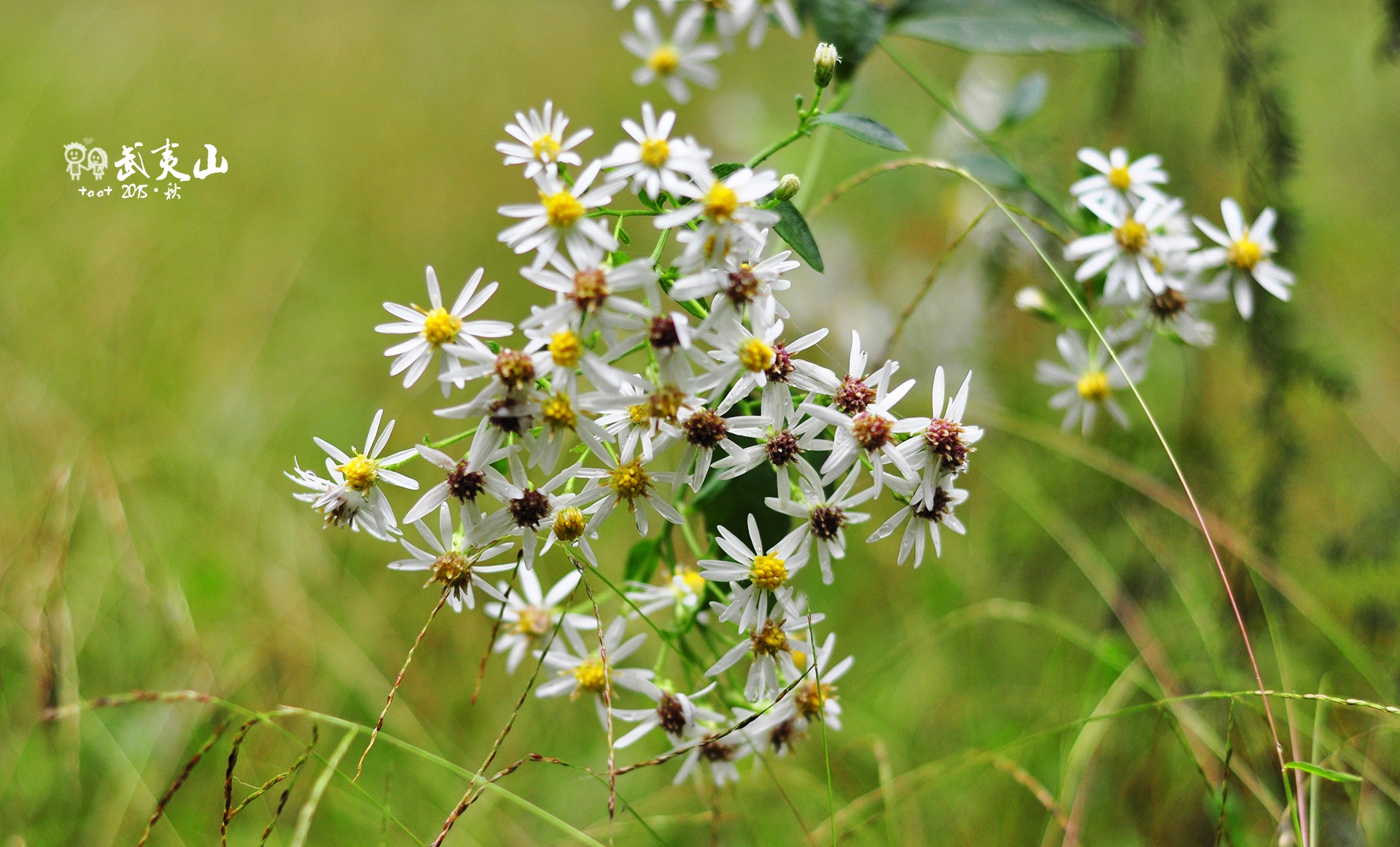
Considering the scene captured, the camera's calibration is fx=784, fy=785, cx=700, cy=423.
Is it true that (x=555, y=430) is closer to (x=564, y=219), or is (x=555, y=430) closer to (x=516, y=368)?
(x=516, y=368)

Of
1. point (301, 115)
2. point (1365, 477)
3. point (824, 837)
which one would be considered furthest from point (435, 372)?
point (1365, 477)

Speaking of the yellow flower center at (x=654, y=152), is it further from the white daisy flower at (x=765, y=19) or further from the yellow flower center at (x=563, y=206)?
the white daisy flower at (x=765, y=19)

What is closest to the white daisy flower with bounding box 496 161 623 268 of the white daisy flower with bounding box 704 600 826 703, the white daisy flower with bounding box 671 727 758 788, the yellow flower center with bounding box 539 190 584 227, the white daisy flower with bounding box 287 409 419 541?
the yellow flower center with bounding box 539 190 584 227

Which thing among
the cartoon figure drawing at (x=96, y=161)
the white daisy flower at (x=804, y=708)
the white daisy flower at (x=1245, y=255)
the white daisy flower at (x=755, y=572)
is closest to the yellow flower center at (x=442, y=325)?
the white daisy flower at (x=755, y=572)

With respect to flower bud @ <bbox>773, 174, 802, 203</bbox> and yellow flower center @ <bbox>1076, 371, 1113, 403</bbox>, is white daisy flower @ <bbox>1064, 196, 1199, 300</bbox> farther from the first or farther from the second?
flower bud @ <bbox>773, 174, 802, 203</bbox>

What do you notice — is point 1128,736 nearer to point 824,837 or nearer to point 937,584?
point 937,584

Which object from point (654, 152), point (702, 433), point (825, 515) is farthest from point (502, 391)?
point (825, 515)
